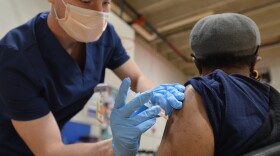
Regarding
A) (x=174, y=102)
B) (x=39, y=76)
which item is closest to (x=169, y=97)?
(x=174, y=102)

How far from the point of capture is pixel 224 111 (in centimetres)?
74

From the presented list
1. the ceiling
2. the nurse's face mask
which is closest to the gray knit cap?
the nurse's face mask

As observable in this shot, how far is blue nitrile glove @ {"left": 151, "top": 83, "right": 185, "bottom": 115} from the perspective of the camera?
0.77 m

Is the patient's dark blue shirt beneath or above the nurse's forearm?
above

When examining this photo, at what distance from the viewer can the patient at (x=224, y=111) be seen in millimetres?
735

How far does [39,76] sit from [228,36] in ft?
A: 2.67

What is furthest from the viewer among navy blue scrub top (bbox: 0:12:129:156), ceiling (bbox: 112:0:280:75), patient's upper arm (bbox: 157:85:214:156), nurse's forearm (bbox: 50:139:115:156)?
ceiling (bbox: 112:0:280:75)

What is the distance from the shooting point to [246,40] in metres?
0.86

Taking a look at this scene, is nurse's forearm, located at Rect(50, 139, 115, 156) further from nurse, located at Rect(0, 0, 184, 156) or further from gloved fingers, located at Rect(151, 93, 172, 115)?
gloved fingers, located at Rect(151, 93, 172, 115)

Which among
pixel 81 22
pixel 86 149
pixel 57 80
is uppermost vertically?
pixel 81 22

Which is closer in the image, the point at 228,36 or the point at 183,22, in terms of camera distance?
the point at 228,36

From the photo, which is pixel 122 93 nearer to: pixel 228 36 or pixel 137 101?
pixel 137 101

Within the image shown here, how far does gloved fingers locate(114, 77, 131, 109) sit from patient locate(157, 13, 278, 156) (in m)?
0.16

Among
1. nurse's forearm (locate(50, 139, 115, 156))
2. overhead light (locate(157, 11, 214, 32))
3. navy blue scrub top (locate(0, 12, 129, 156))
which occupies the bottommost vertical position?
overhead light (locate(157, 11, 214, 32))
